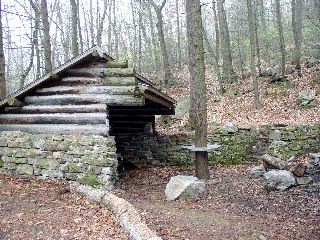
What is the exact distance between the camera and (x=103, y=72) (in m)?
9.04

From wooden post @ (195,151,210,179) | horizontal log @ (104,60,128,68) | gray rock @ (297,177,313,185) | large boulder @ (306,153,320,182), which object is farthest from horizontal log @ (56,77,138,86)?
large boulder @ (306,153,320,182)

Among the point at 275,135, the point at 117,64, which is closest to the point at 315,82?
the point at 275,135

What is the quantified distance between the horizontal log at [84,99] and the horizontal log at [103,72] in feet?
1.74

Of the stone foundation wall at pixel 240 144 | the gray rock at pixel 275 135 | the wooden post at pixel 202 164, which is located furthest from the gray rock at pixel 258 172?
the gray rock at pixel 275 135

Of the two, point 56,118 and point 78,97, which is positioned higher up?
point 78,97

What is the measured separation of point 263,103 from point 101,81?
1104 centimetres

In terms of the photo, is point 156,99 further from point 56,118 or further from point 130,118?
point 130,118

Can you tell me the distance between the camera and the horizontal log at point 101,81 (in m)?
8.76

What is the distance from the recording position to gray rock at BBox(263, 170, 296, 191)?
8227mm

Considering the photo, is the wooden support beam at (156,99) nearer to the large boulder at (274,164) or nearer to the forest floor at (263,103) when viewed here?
the large boulder at (274,164)

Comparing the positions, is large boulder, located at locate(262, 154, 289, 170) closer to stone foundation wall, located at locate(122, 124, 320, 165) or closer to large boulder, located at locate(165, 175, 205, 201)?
stone foundation wall, located at locate(122, 124, 320, 165)

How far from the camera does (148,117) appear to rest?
1277cm

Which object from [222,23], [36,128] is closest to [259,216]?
[36,128]

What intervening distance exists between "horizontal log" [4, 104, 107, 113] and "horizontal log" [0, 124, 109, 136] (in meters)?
0.39
